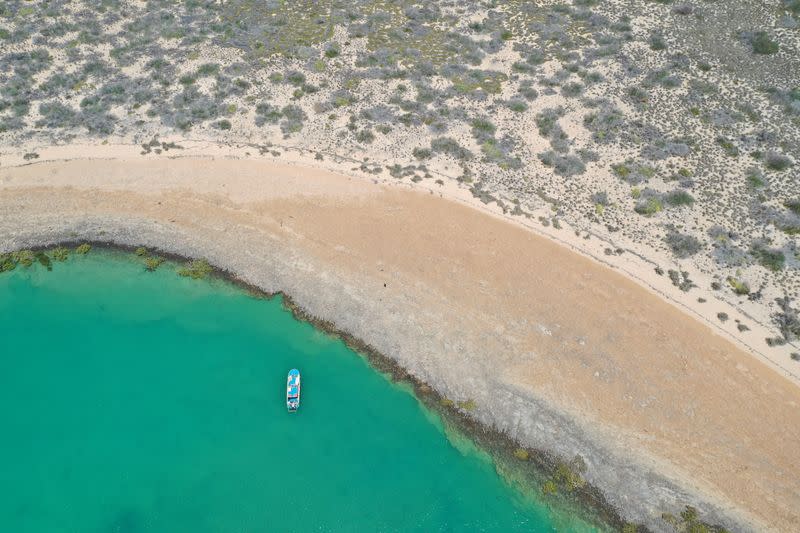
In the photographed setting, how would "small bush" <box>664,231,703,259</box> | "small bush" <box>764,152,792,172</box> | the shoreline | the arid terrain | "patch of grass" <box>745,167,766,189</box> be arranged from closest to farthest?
the arid terrain → the shoreline → "small bush" <box>664,231,703,259</box> → "patch of grass" <box>745,167,766,189</box> → "small bush" <box>764,152,792,172</box>

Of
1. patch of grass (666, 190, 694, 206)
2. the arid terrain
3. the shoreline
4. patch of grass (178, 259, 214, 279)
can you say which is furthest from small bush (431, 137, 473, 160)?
patch of grass (178, 259, 214, 279)

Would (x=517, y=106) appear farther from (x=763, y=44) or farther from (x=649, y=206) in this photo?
(x=763, y=44)

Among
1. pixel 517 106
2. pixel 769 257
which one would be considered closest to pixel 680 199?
pixel 769 257

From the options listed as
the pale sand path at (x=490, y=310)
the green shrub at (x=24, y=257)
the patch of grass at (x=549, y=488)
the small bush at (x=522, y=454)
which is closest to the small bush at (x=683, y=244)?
the pale sand path at (x=490, y=310)

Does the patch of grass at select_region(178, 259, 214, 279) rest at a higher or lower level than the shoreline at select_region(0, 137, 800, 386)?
lower

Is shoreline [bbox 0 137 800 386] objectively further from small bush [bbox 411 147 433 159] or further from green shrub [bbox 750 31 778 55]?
green shrub [bbox 750 31 778 55]
